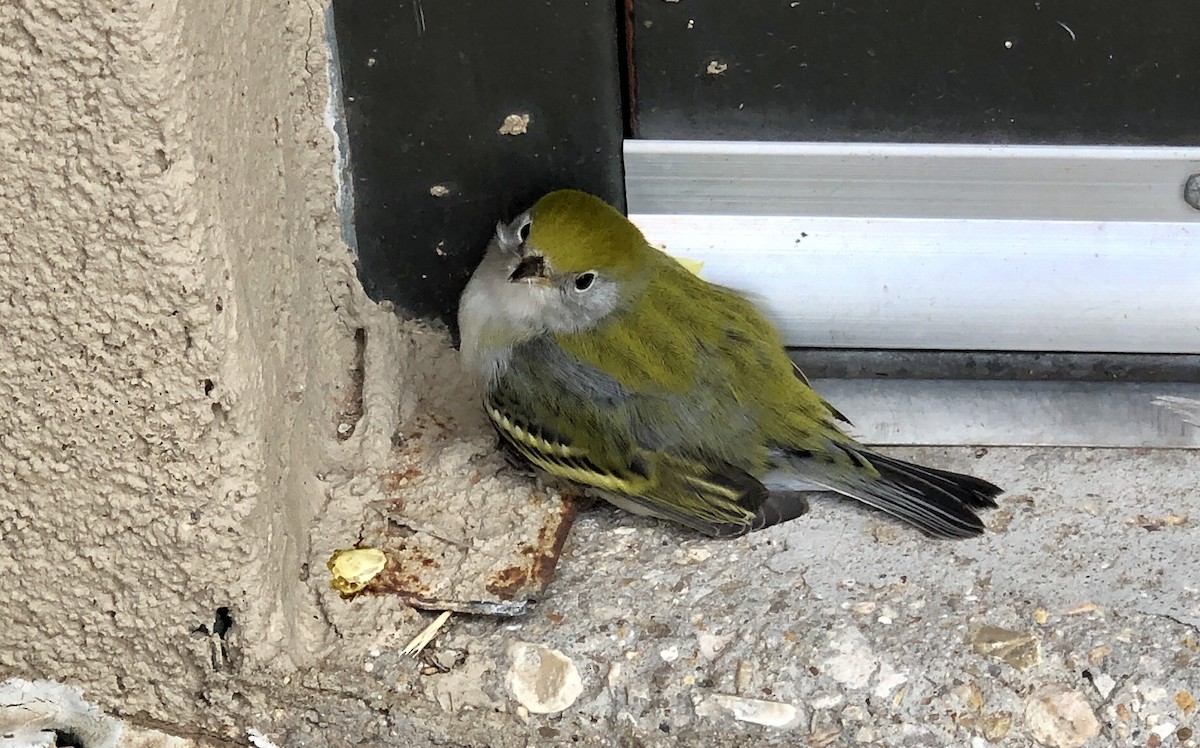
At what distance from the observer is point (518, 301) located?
1936 mm

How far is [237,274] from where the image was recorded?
58.4 inches

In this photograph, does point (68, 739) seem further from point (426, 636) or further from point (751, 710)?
point (751, 710)

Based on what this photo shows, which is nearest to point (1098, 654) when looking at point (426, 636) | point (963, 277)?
point (963, 277)

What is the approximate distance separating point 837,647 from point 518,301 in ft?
2.40

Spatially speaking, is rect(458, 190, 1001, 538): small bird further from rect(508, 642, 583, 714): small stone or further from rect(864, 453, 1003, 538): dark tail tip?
rect(508, 642, 583, 714): small stone

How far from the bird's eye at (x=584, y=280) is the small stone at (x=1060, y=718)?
→ 0.89m

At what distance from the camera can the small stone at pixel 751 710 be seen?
5.09ft

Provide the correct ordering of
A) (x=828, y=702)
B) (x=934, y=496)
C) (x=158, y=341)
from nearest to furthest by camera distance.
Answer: (x=158, y=341)
(x=828, y=702)
(x=934, y=496)

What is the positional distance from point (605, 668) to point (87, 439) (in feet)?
2.38

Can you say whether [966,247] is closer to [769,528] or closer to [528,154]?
[769,528]

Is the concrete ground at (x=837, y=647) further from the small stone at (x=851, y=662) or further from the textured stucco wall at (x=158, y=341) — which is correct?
the textured stucco wall at (x=158, y=341)

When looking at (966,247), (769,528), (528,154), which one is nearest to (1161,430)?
(966,247)

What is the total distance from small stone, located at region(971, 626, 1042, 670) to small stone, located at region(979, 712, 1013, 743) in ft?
0.23

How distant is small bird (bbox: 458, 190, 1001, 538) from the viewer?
1814 mm
